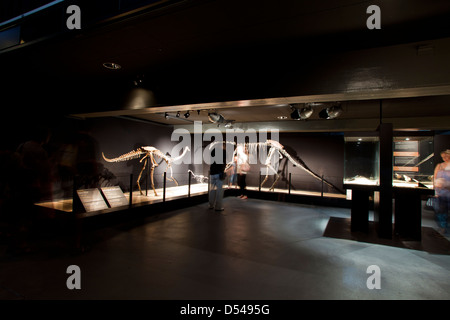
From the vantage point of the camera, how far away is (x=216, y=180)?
6.12 metres

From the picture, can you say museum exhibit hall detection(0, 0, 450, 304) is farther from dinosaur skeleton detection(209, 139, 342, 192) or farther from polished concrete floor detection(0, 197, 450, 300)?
dinosaur skeleton detection(209, 139, 342, 192)

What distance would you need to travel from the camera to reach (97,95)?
203 inches

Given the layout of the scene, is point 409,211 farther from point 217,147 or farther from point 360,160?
point 217,147

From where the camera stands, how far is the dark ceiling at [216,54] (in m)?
2.59

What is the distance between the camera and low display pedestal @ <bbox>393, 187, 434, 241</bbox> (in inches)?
163

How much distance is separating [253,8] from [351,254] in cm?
369

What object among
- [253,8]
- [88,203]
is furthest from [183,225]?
[253,8]

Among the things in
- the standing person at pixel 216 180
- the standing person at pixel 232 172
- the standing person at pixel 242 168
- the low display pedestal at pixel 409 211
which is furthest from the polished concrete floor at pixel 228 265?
the standing person at pixel 232 172

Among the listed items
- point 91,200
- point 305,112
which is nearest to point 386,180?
point 305,112

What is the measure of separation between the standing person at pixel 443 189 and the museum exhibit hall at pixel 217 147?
3 cm

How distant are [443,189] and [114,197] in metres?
7.05

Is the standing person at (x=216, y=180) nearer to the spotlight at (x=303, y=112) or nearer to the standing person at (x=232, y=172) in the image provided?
the spotlight at (x=303, y=112)

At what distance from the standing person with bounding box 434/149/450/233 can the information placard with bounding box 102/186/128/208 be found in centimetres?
682

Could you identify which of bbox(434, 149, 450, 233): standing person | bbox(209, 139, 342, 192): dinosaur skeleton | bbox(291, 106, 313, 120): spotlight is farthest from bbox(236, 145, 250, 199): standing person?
bbox(434, 149, 450, 233): standing person
